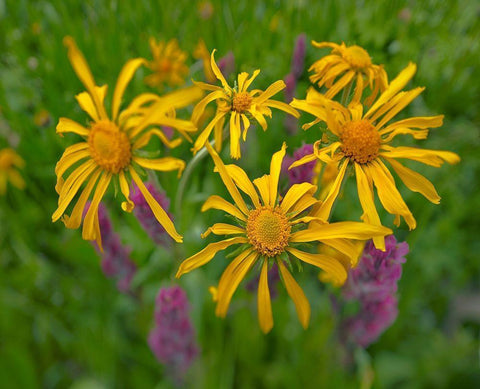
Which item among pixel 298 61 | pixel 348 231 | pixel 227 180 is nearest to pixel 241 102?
pixel 227 180

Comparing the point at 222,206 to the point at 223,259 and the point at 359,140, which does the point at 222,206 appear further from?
the point at 223,259

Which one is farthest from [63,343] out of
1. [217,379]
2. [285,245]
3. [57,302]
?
[285,245]

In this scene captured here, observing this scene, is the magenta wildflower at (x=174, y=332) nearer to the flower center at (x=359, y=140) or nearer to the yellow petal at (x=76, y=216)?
the yellow petal at (x=76, y=216)

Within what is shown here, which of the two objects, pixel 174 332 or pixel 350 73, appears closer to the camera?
pixel 350 73

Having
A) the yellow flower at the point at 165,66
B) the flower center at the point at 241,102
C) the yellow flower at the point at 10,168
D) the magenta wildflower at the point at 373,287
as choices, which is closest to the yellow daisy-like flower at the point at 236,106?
the flower center at the point at 241,102

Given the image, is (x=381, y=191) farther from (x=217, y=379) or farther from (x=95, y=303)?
(x=95, y=303)
